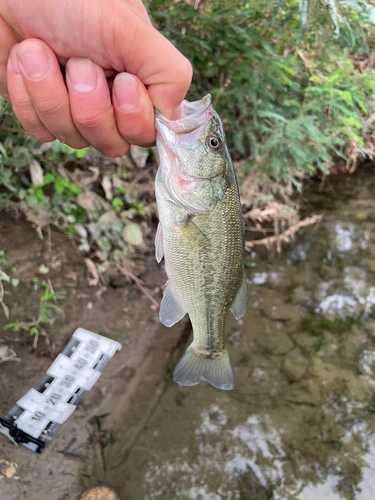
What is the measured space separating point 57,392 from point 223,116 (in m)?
3.23

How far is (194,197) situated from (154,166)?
2180 mm

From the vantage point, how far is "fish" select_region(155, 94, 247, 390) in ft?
4.85

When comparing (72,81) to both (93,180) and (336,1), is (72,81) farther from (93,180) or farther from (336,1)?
(336,1)

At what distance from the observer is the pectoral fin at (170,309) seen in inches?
70.6

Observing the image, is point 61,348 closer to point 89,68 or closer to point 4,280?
point 4,280

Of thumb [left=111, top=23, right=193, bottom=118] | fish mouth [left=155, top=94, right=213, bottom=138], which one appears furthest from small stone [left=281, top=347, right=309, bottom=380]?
thumb [left=111, top=23, right=193, bottom=118]

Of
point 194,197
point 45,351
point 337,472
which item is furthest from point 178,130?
point 337,472

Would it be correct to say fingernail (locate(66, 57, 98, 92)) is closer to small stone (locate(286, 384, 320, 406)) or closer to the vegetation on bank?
→ the vegetation on bank

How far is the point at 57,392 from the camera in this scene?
2049mm

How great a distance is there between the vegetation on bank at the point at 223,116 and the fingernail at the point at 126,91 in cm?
147

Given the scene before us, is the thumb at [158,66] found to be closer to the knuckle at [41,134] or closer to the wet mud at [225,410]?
the knuckle at [41,134]

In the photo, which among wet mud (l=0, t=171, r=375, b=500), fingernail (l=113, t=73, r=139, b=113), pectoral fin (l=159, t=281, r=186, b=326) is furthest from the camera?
wet mud (l=0, t=171, r=375, b=500)

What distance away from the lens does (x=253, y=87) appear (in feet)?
10.7

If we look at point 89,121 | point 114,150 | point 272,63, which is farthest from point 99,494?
point 272,63
